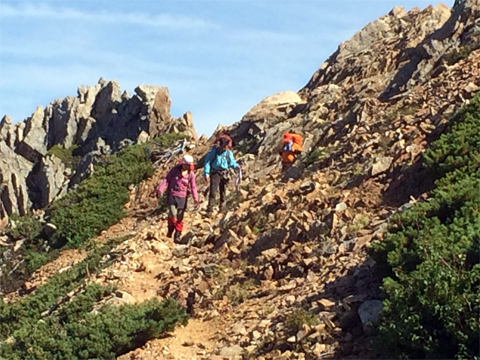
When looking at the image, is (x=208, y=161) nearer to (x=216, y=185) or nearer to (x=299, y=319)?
(x=216, y=185)

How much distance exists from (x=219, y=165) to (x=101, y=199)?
19.9ft

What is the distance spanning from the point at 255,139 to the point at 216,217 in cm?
645

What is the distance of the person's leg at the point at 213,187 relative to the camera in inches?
609

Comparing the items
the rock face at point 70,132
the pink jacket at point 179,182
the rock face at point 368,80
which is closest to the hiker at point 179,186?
the pink jacket at point 179,182

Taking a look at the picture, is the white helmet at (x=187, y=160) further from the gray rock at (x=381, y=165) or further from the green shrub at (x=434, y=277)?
the green shrub at (x=434, y=277)

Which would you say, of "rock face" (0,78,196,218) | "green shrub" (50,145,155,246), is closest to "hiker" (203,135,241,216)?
"green shrub" (50,145,155,246)

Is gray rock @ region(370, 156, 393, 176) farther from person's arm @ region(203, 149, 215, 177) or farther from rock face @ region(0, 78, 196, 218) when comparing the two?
rock face @ region(0, 78, 196, 218)

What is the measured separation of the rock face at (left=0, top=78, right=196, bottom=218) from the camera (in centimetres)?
2905

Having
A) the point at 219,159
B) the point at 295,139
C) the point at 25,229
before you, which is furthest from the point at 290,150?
the point at 25,229

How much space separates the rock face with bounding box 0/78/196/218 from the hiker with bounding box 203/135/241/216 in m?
10.9

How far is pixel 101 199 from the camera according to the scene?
20.4 m

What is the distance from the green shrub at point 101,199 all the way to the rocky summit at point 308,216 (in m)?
A: 0.35

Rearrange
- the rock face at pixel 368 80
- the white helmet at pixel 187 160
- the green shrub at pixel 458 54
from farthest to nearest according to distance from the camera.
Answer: the rock face at pixel 368 80
the green shrub at pixel 458 54
the white helmet at pixel 187 160

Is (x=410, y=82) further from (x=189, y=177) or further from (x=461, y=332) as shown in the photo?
(x=461, y=332)
